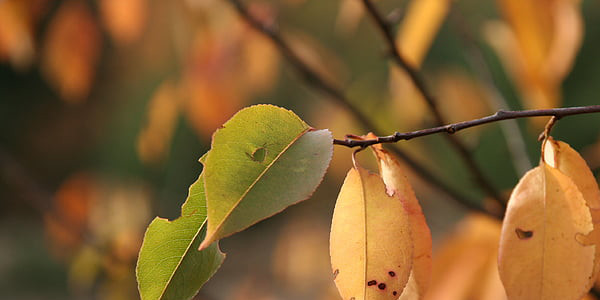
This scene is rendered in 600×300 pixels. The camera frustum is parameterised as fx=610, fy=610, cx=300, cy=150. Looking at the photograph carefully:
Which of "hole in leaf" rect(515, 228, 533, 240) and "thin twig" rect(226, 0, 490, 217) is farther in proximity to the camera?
"thin twig" rect(226, 0, 490, 217)

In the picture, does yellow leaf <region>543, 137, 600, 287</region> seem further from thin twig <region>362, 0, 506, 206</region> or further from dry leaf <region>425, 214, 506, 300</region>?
dry leaf <region>425, 214, 506, 300</region>

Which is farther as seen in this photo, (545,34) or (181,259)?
(545,34)

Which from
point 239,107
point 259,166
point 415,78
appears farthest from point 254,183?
point 239,107

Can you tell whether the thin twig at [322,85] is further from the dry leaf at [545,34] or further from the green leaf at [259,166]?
the green leaf at [259,166]

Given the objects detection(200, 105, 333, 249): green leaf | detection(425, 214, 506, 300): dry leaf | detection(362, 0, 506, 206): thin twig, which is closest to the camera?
detection(200, 105, 333, 249): green leaf

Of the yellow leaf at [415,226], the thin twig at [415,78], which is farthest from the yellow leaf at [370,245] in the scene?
the thin twig at [415,78]

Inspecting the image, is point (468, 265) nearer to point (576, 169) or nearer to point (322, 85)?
point (322, 85)

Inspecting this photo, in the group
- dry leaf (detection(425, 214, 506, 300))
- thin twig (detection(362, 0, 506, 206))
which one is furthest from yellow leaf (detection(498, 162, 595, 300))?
dry leaf (detection(425, 214, 506, 300))
